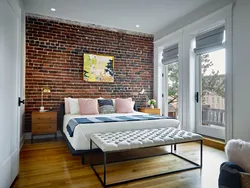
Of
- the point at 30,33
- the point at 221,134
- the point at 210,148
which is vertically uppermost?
the point at 30,33

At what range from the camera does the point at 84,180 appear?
2.11 metres

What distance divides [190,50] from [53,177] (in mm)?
3804

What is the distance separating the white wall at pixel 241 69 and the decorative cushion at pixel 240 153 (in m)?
1.85

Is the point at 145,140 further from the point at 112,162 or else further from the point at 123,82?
the point at 123,82

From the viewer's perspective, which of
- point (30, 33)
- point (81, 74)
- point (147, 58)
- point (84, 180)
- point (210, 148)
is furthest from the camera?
point (147, 58)

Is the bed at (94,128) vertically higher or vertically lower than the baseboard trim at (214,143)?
higher

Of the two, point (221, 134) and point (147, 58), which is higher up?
point (147, 58)

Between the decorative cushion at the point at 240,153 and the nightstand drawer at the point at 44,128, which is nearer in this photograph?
the decorative cushion at the point at 240,153

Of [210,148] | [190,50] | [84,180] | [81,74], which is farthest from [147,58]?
[84,180]

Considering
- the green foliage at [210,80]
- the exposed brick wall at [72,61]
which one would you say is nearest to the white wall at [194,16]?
the exposed brick wall at [72,61]

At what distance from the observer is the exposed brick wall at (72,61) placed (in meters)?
4.16

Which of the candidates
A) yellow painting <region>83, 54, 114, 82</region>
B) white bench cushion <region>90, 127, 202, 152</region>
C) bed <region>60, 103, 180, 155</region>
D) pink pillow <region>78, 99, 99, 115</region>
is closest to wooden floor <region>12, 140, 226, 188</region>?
bed <region>60, 103, 180, 155</region>

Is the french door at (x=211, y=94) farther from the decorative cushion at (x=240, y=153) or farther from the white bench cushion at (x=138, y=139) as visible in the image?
the decorative cushion at (x=240, y=153)

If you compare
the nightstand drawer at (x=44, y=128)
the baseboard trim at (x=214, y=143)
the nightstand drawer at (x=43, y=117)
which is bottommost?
the baseboard trim at (x=214, y=143)
